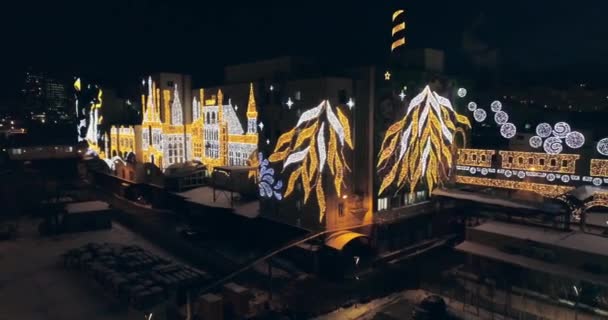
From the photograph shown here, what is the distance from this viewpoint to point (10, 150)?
7700 centimetres

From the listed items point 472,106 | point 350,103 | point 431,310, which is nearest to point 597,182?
point 472,106

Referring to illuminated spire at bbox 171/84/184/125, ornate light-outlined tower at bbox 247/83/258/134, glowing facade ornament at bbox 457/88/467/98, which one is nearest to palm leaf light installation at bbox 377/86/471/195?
glowing facade ornament at bbox 457/88/467/98

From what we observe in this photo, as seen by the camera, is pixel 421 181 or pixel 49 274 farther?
pixel 421 181

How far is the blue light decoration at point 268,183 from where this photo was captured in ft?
130

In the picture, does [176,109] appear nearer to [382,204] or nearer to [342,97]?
[342,97]

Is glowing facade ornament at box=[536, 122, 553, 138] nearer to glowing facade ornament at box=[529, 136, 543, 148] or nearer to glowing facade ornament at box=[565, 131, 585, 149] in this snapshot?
glowing facade ornament at box=[529, 136, 543, 148]

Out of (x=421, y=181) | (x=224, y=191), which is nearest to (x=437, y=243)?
(x=421, y=181)

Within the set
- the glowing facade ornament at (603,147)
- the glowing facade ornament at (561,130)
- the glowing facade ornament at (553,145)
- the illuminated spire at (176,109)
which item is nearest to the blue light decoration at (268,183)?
the illuminated spire at (176,109)

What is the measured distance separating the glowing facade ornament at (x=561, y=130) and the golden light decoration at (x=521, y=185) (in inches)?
188

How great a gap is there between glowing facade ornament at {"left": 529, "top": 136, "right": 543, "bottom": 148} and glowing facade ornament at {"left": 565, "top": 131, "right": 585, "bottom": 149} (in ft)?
7.33

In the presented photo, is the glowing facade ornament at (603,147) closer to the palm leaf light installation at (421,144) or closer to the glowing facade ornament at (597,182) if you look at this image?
the glowing facade ornament at (597,182)

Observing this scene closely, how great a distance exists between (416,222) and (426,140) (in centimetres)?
883

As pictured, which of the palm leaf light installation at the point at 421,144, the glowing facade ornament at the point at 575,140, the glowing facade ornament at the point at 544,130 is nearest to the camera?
the glowing facade ornament at the point at 575,140

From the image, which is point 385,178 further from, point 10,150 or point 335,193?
point 10,150
